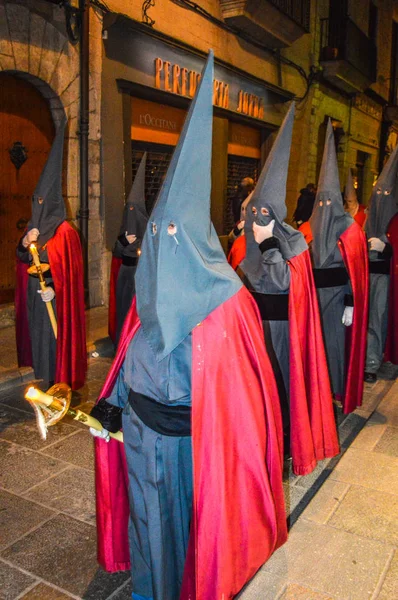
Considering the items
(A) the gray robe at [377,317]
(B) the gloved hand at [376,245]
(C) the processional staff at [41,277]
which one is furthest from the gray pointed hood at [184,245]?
(A) the gray robe at [377,317]

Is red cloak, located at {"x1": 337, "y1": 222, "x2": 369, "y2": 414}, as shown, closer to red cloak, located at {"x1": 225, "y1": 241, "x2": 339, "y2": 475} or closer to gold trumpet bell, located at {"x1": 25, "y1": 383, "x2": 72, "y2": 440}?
red cloak, located at {"x1": 225, "y1": 241, "x2": 339, "y2": 475}

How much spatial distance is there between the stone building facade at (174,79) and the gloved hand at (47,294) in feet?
13.9

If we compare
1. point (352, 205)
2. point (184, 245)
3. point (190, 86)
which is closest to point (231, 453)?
point (184, 245)

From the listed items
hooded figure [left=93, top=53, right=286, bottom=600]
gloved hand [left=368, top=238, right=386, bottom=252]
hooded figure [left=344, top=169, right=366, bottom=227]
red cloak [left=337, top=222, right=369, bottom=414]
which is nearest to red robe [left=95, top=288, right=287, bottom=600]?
hooded figure [left=93, top=53, right=286, bottom=600]

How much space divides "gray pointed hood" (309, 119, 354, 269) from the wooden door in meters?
4.99

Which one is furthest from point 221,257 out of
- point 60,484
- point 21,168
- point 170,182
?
point 21,168

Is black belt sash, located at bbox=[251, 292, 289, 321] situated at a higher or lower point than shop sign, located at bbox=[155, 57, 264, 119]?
lower

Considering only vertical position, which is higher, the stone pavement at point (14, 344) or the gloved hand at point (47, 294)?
the gloved hand at point (47, 294)

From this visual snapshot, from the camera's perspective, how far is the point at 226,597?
250 centimetres

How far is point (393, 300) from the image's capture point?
7.11 meters

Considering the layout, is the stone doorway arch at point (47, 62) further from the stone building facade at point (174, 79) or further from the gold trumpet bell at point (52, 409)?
the gold trumpet bell at point (52, 409)

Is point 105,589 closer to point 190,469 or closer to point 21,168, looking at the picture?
point 190,469

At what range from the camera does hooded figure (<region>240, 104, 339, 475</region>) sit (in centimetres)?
404

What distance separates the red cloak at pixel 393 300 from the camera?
23.2 feet
